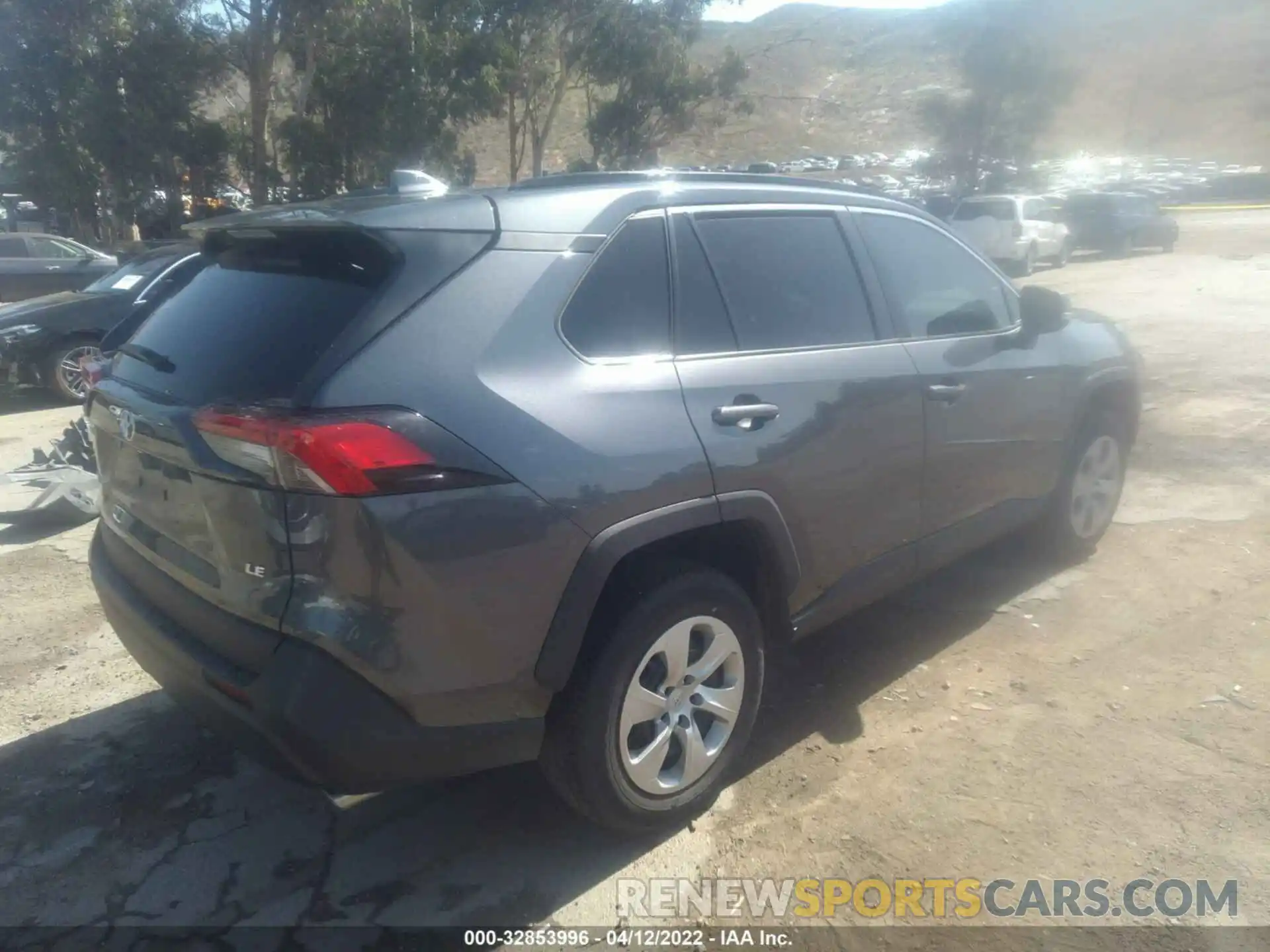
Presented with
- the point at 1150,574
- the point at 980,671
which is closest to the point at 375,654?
the point at 980,671

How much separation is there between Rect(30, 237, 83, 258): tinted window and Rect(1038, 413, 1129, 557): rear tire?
620 inches

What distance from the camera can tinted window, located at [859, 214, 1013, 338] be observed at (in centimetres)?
404

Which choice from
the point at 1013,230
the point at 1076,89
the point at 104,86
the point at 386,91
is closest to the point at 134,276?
the point at 386,91

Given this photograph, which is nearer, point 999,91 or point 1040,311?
point 1040,311

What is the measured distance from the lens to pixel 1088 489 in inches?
207

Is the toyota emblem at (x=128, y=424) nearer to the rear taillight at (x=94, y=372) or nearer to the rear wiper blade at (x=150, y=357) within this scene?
the rear wiper blade at (x=150, y=357)

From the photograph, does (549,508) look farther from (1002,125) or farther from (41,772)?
(1002,125)

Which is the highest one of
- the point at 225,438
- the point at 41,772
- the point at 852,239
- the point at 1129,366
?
the point at 852,239

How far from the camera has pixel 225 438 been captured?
2.61 meters

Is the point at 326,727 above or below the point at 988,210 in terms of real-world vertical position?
above

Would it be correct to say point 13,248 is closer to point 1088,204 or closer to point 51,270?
point 51,270

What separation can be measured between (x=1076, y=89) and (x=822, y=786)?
68663 millimetres

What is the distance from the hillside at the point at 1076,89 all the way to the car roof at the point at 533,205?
140 feet

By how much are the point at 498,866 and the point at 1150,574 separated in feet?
11.9
